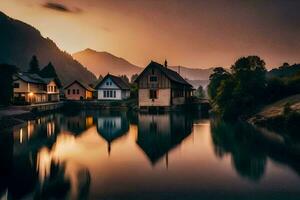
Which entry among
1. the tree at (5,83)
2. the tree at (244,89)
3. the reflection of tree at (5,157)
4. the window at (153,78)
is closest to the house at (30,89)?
the tree at (5,83)

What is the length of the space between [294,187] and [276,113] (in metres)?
24.3

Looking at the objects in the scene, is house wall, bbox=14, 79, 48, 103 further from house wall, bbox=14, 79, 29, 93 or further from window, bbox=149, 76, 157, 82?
window, bbox=149, 76, 157, 82

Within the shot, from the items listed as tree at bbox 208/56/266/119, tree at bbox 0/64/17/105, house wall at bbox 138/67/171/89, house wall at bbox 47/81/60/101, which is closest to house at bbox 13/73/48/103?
house wall at bbox 47/81/60/101

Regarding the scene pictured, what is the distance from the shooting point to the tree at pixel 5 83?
149 ft

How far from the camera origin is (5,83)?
45719 mm

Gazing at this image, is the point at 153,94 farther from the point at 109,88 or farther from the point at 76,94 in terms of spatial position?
the point at 76,94

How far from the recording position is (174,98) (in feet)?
209

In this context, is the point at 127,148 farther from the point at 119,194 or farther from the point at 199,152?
the point at 119,194

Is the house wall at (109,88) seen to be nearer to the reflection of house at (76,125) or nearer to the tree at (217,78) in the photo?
the tree at (217,78)

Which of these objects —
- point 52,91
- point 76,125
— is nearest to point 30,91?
point 52,91

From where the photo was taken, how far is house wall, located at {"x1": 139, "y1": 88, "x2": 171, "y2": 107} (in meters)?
61.0

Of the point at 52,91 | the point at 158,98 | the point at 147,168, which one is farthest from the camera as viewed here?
the point at 52,91

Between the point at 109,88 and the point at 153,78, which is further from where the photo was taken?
the point at 109,88

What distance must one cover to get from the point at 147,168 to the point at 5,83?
3746cm
